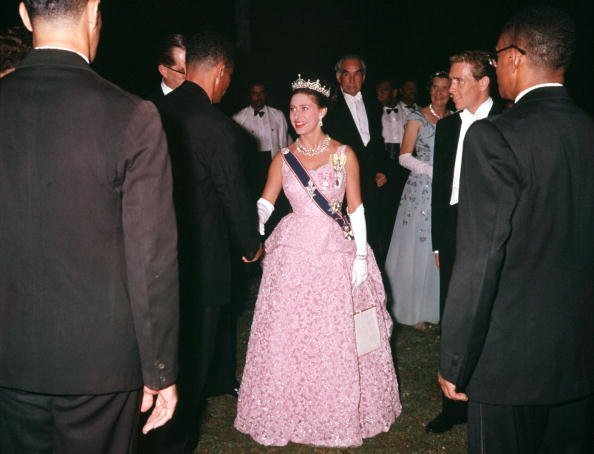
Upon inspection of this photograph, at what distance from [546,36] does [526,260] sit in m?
0.83

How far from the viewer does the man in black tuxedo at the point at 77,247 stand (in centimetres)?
154

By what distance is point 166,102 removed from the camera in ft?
9.43

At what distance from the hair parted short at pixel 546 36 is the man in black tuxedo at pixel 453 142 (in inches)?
47.1

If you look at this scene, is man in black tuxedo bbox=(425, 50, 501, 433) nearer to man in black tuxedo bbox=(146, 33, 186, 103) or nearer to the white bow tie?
the white bow tie

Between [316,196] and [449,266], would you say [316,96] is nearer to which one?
[316,196]

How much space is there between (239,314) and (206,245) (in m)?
2.72

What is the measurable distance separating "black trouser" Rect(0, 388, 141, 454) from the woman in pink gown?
1.56 meters

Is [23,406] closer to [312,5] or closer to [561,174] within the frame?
[561,174]

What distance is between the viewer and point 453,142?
3.27m

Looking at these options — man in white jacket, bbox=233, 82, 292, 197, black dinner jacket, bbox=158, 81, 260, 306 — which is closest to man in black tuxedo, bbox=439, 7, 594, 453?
black dinner jacket, bbox=158, 81, 260, 306

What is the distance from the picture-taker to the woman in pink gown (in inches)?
125

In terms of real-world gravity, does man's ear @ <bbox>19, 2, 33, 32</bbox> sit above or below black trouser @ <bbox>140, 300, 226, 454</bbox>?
above

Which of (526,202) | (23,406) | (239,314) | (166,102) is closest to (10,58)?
(166,102)

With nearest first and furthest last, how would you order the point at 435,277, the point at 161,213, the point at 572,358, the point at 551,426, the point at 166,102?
1. the point at 161,213
2. the point at 572,358
3. the point at 551,426
4. the point at 166,102
5. the point at 435,277
